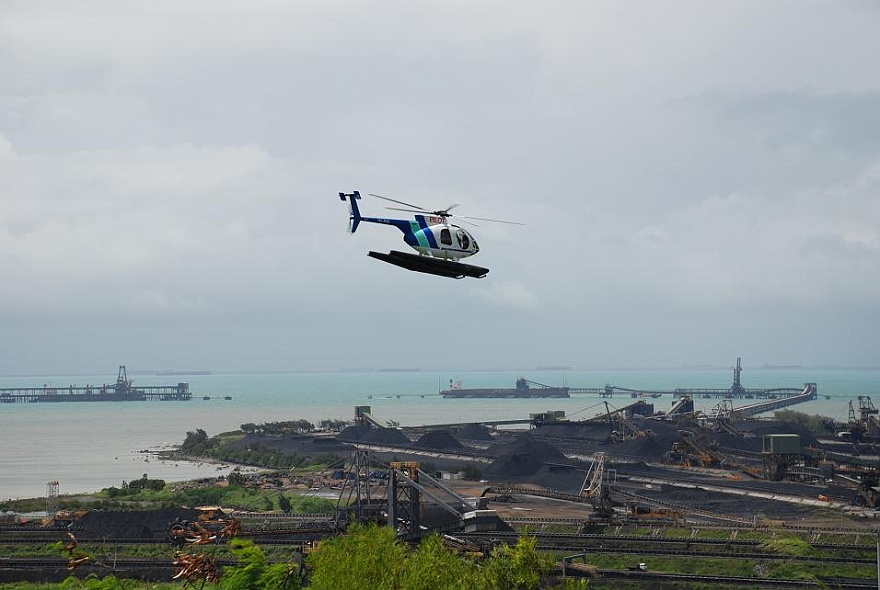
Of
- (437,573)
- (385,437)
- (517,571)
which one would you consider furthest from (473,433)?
(437,573)

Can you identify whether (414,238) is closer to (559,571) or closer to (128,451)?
(559,571)

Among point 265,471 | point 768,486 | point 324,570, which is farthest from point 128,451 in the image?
point 324,570

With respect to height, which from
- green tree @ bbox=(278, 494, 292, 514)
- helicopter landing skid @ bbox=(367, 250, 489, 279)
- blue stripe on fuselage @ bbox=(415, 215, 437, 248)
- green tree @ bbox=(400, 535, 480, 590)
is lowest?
green tree @ bbox=(278, 494, 292, 514)

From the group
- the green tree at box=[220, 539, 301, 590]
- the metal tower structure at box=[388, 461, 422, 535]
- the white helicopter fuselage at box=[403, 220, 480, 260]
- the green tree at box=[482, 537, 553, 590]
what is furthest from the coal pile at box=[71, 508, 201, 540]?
the white helicopter fuselage at box=[403, 220, 480, 260]

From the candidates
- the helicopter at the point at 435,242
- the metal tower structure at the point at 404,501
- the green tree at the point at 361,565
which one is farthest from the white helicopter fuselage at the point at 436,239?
the metal tower structure at the point at 404,501

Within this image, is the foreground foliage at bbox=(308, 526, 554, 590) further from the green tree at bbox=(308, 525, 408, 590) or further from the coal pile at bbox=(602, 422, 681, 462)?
the coal pile at bbox=(602, 422, 681, 462)

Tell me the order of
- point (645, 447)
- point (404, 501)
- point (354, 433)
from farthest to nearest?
point (354, 433) < point (645, 447) < point (404, 501)

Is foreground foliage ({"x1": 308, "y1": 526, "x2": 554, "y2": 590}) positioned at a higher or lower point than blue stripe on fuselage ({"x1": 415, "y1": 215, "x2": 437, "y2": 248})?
lower

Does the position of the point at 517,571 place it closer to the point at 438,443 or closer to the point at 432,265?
the point at 432,265
